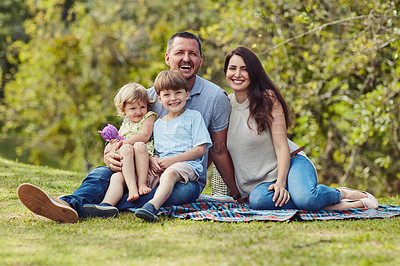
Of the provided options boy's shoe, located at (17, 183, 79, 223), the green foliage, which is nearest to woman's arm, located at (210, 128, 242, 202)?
boy's shoe, located at (17, 183, 79, 223)

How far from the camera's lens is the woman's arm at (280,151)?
11.9 feet

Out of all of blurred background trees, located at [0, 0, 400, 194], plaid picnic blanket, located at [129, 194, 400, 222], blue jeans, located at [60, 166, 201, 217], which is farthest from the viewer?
blurred background trees, located at [0, 0, 400, 194]

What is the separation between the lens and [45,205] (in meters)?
3.16

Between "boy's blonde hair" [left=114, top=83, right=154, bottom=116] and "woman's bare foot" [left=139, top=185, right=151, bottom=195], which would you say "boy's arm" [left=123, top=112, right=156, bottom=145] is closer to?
"boy's blonde hair" [left=114, top=83, right=154, bottom=116]

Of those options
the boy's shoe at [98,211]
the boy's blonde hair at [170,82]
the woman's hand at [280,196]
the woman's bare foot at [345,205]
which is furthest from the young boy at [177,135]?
the woman's bare foot at [345,205]

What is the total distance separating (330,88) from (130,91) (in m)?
4.89

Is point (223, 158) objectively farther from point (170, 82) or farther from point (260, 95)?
point (170, 82)

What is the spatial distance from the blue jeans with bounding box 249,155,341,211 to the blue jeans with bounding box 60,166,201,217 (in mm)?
494

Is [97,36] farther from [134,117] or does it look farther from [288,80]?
[134,117]

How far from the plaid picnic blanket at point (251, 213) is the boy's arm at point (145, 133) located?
1.82 feet

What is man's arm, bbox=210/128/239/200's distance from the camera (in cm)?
406

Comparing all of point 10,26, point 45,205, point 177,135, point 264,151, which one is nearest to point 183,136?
point 177,135

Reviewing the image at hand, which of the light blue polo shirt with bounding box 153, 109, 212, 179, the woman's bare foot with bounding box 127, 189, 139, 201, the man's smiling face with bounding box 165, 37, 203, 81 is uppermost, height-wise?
the man's smiling face with bounding box 165, 37, 203, 81

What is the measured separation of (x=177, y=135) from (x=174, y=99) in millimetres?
286
